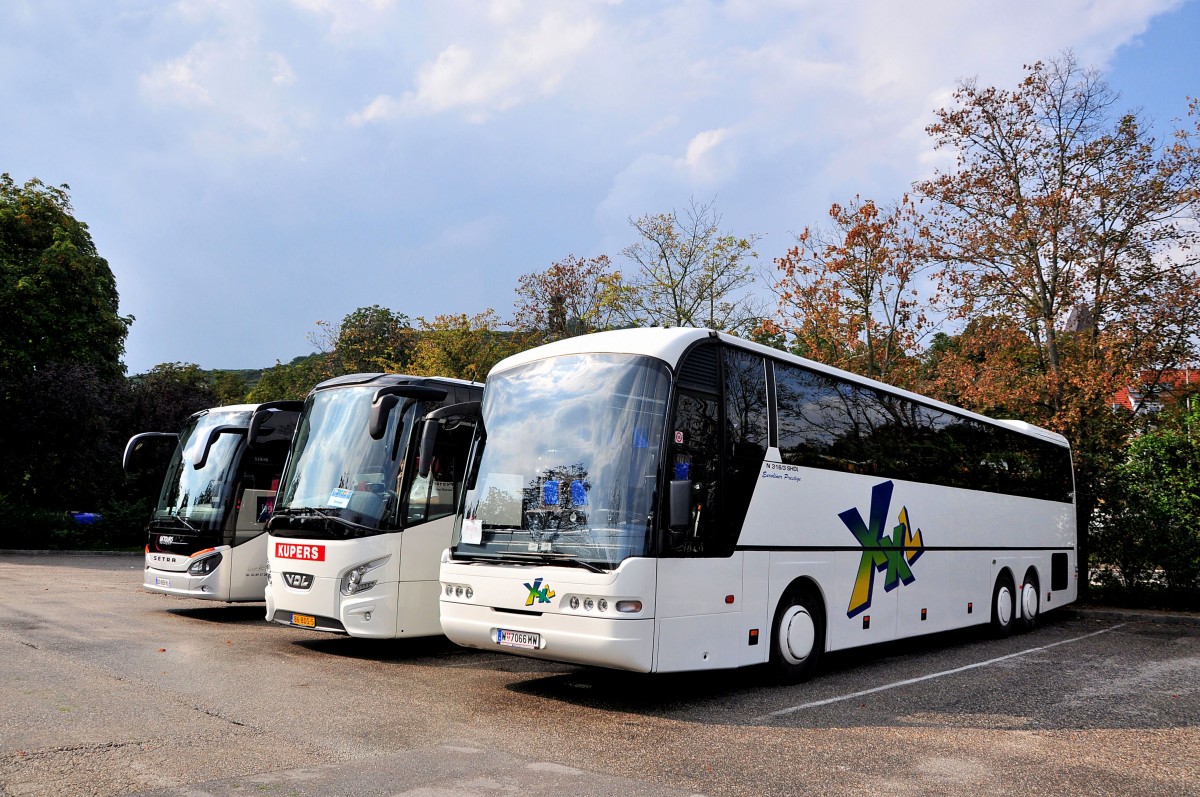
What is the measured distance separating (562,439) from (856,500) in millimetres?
4072

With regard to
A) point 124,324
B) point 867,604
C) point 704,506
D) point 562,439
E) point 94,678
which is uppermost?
point 124,324

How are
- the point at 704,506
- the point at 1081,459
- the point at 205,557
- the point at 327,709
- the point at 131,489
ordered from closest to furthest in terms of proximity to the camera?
1. the point at 327,709
2. the point at 704,506
3. the point at 205,557
4. the point at 1081,459
5. the point at 131,489

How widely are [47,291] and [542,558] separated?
3337cm

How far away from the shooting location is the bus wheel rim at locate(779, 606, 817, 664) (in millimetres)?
9383

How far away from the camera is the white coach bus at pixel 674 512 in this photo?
7883mm

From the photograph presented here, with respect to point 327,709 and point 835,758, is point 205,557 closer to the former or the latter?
point 327,709

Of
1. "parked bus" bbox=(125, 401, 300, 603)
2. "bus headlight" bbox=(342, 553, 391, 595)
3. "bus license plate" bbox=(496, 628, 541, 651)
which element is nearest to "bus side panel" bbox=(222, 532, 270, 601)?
"parked bus" bbox=(125, 401, 300, 603)

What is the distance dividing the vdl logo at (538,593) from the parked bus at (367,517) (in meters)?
2.19

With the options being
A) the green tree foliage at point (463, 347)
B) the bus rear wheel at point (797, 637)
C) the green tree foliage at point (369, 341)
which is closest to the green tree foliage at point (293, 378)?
the green tree foliage at point (369, 341)

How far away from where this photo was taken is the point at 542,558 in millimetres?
8164

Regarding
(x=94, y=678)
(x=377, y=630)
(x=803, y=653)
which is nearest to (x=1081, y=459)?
(x=803, y=653)

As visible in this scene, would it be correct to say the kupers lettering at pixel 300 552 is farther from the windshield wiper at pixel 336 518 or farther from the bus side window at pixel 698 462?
the bus side window at pixel 698 462

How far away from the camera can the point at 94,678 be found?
8.55m

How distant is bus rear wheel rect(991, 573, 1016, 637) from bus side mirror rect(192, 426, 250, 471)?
11.4m
